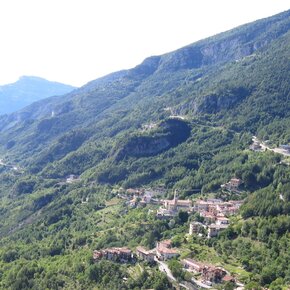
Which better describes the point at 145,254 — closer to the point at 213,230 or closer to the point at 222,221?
the point at 213,230

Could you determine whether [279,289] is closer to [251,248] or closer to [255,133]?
[251,248]

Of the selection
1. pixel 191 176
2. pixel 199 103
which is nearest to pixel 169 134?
pixel 199 103

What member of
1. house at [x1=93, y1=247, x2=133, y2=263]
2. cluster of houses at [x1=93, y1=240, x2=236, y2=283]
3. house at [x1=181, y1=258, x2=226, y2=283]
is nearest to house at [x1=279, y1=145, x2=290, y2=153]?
cluster of houses at [x1=93, y1=240, x2=236, y2=283]

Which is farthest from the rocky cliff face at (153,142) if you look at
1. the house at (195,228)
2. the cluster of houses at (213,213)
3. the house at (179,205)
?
the house at (195,228)

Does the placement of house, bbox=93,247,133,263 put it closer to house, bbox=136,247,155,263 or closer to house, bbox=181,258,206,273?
house, bbox=136,247,155,263

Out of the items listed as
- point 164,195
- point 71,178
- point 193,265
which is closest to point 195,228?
point 193,265

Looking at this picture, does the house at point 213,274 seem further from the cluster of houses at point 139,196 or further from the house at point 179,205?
the cluster of houses at point 139,196
